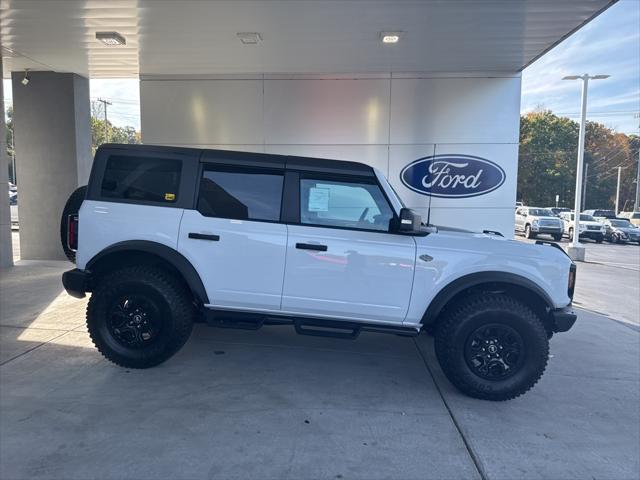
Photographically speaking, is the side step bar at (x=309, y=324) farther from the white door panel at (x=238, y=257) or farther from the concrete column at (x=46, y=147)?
the concrete column at (x=46, y=147)

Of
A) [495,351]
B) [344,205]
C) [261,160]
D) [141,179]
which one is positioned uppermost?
[261,160]

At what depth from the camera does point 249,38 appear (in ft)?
23.2

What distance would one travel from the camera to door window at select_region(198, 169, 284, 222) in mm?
4203

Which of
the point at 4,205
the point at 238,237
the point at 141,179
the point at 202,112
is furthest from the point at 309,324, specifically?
the point at 4,205

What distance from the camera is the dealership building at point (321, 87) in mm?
6852

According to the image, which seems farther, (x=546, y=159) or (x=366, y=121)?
(x=546, y=159)

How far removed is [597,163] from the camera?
59406 mm

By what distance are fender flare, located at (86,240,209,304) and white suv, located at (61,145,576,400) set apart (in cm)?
1

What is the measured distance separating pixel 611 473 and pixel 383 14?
Result: 5.60 m

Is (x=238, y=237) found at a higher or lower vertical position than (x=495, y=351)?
higher

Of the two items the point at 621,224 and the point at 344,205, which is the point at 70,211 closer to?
the point at 344,205

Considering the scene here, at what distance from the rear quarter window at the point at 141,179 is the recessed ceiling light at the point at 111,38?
12.9ft

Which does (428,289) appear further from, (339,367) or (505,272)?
(339,367)

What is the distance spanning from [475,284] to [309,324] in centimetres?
154
